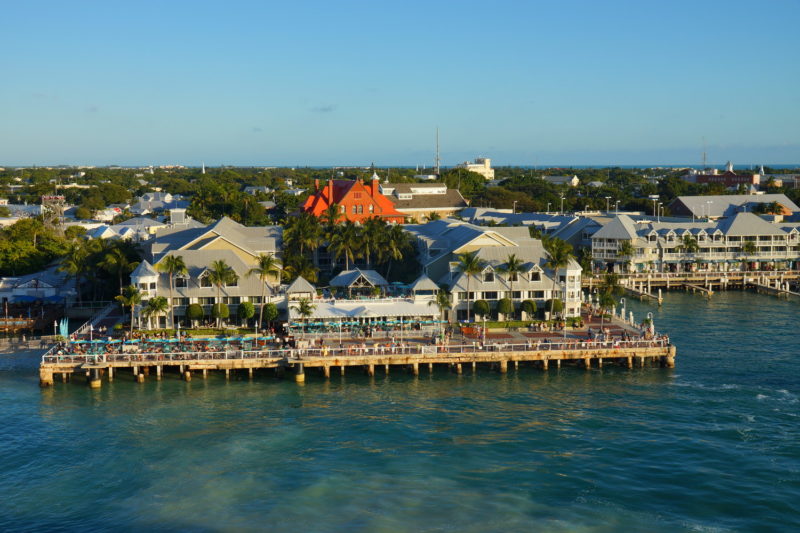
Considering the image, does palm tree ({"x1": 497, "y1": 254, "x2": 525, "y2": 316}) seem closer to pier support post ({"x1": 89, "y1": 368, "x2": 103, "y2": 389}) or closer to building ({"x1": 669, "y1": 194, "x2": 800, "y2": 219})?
pier support post ({"x1": 89, "y1": 368, "x2": 103, "y2": 389})

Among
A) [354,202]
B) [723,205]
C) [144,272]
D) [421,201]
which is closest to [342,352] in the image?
[144,272]

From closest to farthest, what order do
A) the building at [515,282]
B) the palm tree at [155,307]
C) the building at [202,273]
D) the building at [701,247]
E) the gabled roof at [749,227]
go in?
1. the palm tree at [155,307]
2. the building at [202,273]
3. the building at [515,282]
4. the building at [701,247]
5. the gabled roof at [749,227]

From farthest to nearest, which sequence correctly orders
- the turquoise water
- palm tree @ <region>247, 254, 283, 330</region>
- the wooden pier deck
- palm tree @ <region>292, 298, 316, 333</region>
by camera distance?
palm tree @ <region>247, 254, 283, 330</region>, palm tree @ <region>292, 298, 316, 333</region>, the wooden pier deck, the turquoise water

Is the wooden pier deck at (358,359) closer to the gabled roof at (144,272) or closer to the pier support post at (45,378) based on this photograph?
the pier support post at (45,378)

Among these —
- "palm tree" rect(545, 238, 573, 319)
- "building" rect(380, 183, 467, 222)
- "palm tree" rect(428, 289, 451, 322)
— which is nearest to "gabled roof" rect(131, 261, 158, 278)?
"palm tree" rect(428, 289, 451, 322)

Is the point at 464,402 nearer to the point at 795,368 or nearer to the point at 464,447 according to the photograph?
the point at 464,447

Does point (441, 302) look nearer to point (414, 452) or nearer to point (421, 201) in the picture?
point (414, 452)

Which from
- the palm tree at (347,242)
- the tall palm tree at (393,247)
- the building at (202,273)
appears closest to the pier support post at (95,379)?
the building at (202,273)
